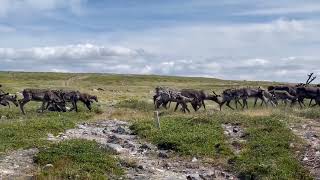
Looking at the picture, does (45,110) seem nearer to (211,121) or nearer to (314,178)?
(211,121)

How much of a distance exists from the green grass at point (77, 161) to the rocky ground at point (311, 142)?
664cm

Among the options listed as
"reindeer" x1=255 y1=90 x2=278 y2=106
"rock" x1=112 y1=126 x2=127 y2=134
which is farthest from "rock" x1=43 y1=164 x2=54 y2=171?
"reindeer" x1=255 y1=90 x2=278 y2=106

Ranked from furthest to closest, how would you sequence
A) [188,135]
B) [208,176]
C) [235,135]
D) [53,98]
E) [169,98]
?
[169,98] → [53,98] → [235,135] → [188,135] → [208,176]

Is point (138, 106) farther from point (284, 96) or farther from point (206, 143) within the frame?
point (206, 143)

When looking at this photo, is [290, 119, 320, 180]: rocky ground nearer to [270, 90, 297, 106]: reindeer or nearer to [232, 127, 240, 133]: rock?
[232, 127, 240, 133]: rock

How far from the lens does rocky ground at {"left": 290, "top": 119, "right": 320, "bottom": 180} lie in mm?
18759

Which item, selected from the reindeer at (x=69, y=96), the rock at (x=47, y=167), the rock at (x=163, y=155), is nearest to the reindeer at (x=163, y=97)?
the reindeer at (x=69, y=96)

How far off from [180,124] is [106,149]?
647cm

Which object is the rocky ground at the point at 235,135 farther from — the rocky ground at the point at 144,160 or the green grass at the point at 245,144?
the rocky ground at the point at 144,160

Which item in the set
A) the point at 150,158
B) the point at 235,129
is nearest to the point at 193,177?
the point at 150,158

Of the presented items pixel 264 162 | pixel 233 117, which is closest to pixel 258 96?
pixel 233 117

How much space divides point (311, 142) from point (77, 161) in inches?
380

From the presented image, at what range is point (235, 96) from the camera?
39656mm

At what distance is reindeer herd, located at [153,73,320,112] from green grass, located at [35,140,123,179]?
15772 millimetres
